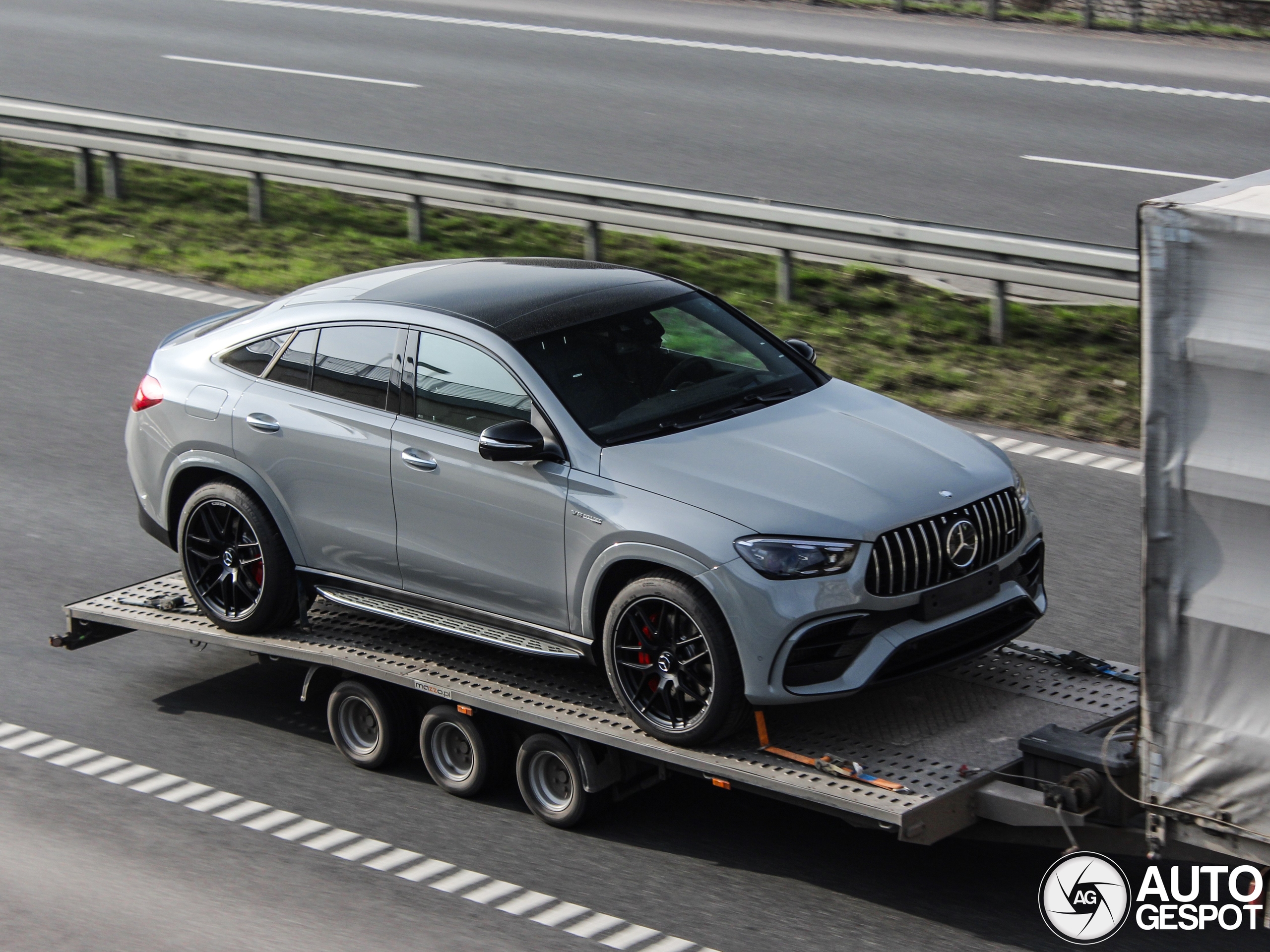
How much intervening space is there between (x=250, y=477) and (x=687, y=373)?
85.0 inches

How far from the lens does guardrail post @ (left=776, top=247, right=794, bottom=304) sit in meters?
13.8

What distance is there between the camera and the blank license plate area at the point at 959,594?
6645 millimetres

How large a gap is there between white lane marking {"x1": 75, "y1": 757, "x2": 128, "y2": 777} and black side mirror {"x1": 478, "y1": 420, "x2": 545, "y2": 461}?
243 centimetres

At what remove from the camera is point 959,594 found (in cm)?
675

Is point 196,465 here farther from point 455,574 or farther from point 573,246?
point 573,246

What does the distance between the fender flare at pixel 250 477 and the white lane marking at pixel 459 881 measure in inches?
73.6

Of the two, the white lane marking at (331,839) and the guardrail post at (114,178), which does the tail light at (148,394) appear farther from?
the guardrail post at (114,178)

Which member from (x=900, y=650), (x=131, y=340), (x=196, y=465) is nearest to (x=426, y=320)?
(x=196, y=465)

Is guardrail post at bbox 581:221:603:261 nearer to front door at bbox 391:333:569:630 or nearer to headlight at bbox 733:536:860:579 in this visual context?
front door at bbox 391:333:569:630

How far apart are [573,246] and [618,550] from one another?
936 cm

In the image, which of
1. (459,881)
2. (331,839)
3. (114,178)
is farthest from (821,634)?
(114,178)

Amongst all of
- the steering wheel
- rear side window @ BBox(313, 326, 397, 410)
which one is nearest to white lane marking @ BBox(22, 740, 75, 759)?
rear side window @ BBox(313, 326, 397, 410)

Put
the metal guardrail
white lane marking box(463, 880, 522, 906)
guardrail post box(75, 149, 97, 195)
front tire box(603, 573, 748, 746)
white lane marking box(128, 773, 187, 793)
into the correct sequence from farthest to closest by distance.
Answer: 1. guardrail post box(75, 149, 97, 195)
2. the metal guardrail
3. white lane marking box(128, 773, 187, 793)
4. white lane marking box(463, 880, 522, 906)
5. front tire box(603, 573, 748, 746)

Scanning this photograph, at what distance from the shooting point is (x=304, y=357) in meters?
8.11
